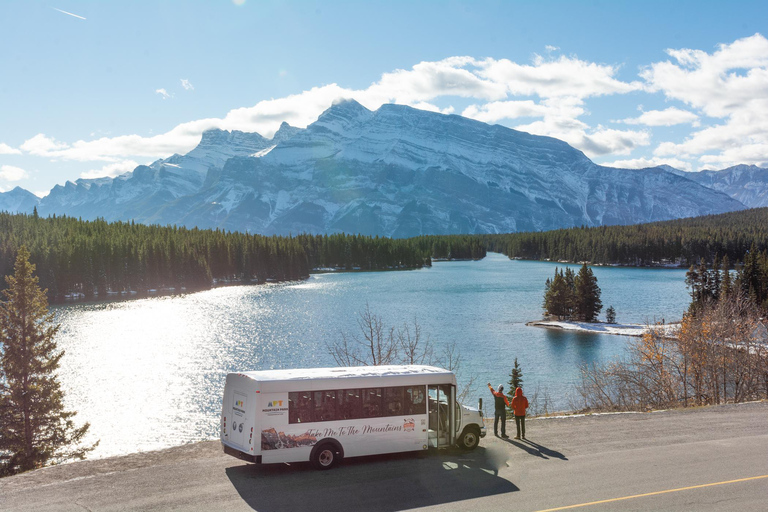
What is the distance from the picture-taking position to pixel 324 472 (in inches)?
797

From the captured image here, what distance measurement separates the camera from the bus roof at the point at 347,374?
801 inches

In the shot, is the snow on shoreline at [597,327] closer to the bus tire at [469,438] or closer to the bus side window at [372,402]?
the bus tire at [469,438]

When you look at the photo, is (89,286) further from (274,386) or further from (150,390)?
(274,386)

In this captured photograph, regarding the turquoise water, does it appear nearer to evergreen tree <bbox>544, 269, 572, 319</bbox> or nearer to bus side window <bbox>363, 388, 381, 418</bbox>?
evergreen tree <bbox>544, 269, 572, 319</bbox>

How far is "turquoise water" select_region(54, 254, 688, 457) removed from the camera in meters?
52.6

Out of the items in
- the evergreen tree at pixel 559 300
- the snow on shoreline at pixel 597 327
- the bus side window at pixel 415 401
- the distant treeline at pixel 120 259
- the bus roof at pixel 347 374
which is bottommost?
the snow on shoreline at pixel 597 327

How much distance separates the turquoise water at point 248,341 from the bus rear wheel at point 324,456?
27356 mm

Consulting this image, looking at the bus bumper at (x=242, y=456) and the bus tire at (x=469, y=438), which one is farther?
the bus tire at (x=469, y=438)

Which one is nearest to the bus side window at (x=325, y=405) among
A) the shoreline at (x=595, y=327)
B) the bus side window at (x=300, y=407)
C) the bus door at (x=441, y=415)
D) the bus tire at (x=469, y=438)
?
the bus side window at (x=300, y=407)

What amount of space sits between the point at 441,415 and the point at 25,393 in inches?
998

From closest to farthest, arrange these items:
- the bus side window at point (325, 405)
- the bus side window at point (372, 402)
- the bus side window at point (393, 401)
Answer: the bus side window at point (325, 405) → the bus side window at point (372, 402) → the bus side window at point (393, 401)

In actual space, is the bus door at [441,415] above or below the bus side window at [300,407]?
below

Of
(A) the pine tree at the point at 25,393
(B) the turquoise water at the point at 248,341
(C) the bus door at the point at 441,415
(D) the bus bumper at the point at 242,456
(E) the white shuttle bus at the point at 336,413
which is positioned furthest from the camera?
(B) the turquoise water at the point at 248,341

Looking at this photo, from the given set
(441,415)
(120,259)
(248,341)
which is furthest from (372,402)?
(120,259)
